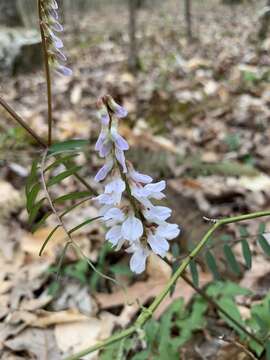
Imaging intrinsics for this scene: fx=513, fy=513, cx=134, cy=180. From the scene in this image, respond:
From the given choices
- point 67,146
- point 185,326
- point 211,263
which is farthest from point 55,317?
point 67,146

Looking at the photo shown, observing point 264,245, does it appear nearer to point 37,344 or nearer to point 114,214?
point 114,214

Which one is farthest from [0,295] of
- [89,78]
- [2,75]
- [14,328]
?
[2,75]

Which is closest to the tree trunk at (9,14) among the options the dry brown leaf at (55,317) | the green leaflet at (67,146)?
the dry brown leaf at (55,317)

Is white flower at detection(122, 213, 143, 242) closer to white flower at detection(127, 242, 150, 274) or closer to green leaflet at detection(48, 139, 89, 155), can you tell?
white flower at detection(127, 242, 150, 274)

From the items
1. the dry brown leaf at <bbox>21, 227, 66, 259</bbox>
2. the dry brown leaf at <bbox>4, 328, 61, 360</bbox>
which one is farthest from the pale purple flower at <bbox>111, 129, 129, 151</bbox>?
the dry brown leaf at <bbox>21, 227, 66, 259</bbox>

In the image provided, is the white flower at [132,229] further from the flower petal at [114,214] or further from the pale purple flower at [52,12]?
the pale purple flower at [52,12]

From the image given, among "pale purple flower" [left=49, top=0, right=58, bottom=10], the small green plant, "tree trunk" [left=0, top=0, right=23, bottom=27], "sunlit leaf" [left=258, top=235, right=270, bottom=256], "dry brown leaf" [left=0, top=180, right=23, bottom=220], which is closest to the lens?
"pale purple flower" [left=49, top=0, right=58, bottom=10]
